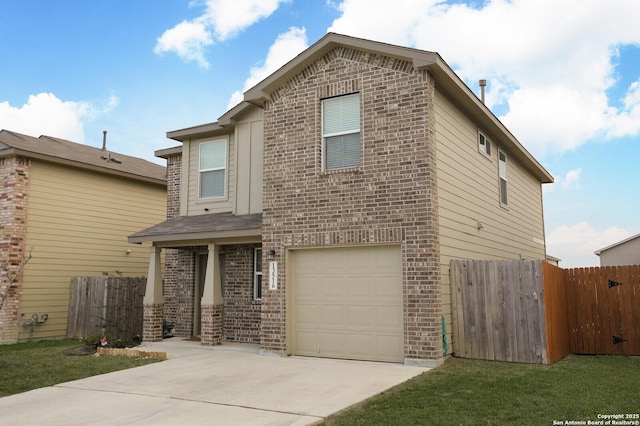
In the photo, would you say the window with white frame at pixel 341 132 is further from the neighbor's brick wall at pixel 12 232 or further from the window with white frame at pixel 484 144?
the neighbor's brick wall at pixel 12 232

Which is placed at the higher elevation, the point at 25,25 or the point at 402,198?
the point at 25,25

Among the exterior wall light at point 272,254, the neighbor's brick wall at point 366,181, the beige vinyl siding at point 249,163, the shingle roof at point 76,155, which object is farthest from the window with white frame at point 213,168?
the shingle roof at point 76,155

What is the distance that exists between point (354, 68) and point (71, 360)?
28.2 feet

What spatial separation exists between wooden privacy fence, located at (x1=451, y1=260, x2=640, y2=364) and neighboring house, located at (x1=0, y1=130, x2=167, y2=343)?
39.0 feet

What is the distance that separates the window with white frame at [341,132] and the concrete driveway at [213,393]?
408 cm

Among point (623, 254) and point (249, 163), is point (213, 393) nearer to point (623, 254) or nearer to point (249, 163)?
point (249, 163)

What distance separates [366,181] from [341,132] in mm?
1309

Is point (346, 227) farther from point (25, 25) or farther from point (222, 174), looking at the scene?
point (25, 25)

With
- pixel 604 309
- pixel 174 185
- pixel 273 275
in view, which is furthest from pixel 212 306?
pixel 604 309

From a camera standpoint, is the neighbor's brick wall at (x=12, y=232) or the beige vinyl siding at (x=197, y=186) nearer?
the beige vinyl siding at (x=197, y=186)

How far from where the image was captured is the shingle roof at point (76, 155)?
16188 millimetres

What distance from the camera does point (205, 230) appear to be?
13.3 m

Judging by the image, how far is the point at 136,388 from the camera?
8617 millimetres

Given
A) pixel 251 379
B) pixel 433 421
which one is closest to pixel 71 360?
pixel 251 379
